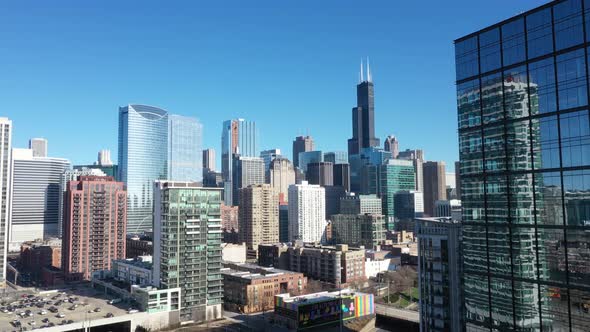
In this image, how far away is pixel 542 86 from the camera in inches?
1323

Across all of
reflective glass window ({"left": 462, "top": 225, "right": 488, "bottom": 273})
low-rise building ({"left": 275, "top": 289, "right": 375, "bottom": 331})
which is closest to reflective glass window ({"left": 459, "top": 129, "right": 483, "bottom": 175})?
reflective glass window ({"left": 462, "top": 225, "right": 488, "bottom": 273})

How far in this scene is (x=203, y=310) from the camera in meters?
76.3

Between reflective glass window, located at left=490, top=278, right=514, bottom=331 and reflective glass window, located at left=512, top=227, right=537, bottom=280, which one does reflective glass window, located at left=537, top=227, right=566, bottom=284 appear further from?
reflective glass window, located at left=490, top=278, right=514, bottom=331

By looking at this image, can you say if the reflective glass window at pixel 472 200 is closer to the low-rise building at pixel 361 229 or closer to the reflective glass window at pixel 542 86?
the reflective glass window at pixel 542 86

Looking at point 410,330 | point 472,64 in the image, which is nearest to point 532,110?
point 472,64

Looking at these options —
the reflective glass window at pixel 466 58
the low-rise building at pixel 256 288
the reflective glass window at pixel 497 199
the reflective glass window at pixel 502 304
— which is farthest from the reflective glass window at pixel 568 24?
the low-rise building at pixel 256 288

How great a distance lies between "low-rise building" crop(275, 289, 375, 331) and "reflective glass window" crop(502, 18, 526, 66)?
141 feet

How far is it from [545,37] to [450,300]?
23457 millimetres

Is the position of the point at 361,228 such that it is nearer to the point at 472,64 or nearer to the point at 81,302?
the point at 81,302

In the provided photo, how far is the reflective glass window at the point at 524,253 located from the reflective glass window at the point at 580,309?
Answer: 2874mm

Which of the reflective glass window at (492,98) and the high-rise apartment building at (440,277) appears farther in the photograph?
the high-rise apartment building at (440,277)

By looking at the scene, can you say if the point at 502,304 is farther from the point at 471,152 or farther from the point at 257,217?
the point at 257,217

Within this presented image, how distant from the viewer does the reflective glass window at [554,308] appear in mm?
31712

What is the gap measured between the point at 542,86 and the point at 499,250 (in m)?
12.3
